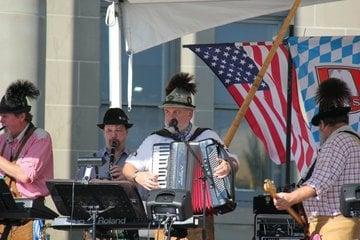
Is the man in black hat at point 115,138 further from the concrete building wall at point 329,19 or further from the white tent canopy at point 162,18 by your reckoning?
the concrete building wall at point 329,19

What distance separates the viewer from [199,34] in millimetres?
14305

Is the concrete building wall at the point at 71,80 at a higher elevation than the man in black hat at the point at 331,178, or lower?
→ higher

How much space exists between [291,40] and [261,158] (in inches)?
110

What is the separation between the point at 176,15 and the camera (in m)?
11.9

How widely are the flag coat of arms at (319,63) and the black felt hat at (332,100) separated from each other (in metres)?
1.36

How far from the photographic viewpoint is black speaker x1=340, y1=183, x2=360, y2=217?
30.2 ft

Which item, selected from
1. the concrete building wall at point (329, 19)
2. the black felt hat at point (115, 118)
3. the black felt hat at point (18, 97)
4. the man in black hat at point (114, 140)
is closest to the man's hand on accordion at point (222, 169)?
the man in black hat at point (114, 140)

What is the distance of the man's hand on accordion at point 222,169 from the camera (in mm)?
10180

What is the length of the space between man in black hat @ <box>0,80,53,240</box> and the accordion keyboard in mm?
1024

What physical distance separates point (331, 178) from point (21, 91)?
120 inches

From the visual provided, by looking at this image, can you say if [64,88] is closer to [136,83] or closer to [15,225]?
[136,83]

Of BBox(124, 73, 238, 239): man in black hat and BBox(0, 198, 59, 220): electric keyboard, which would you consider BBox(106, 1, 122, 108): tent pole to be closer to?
BBox(124, 73, 238, 239): man in black hat

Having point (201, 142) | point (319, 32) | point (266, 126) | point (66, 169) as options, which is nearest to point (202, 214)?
point (201, 142)

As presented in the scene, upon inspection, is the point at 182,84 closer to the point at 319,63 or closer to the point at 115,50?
the point at 115,50
